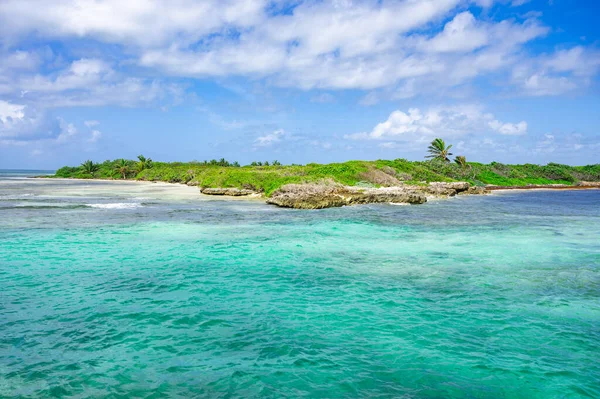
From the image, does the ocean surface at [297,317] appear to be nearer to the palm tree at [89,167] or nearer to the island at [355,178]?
the island at [355,178]

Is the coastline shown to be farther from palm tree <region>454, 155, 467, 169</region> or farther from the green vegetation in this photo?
palm tree <region>454, 155, 467, 169</region>

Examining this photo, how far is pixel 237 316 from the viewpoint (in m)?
10.5

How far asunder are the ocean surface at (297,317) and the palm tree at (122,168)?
332 ft

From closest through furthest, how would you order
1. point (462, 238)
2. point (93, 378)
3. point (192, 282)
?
point (93, 378), point (192, 282), point (462, 238)

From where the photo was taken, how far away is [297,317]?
1051cm

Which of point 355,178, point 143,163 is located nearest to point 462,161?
point 355,178

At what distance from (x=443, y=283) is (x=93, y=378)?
1056cm

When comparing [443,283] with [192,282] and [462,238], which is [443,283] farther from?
[462,238]

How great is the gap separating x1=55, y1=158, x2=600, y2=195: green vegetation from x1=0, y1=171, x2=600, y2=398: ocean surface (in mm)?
28461

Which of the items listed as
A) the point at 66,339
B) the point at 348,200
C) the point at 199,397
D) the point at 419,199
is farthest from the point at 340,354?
the point at 419,199

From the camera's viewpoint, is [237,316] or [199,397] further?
[237,316]

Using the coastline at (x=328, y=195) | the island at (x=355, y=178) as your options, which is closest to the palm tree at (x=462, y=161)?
the island at (x=355, y=178)

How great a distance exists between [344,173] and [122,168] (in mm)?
82722

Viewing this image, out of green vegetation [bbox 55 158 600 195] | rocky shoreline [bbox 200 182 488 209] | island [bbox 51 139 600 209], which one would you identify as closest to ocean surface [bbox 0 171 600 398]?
rocky shoreline [bbox 200 182 488 209]
